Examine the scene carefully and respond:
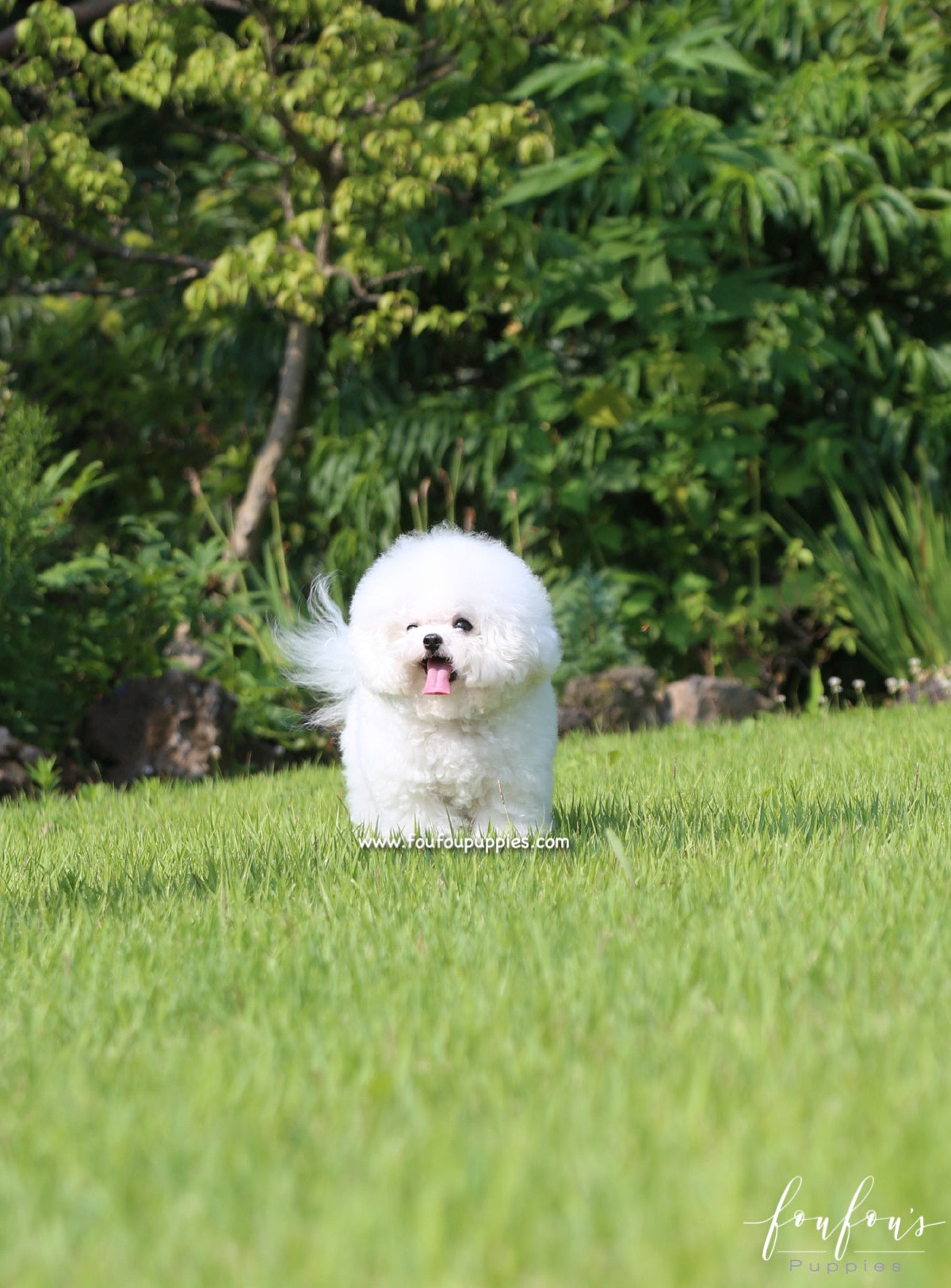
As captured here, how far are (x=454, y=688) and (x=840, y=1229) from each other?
2.07 metres

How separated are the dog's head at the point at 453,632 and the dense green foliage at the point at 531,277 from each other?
3.53 m

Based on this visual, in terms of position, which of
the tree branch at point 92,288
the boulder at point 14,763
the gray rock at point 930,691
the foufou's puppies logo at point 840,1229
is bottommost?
the foufou's puppies logo at point 840,1229

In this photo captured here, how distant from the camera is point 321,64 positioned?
286 inches

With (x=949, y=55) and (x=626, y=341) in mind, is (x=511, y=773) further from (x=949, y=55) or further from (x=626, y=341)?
(x=949, y=55)

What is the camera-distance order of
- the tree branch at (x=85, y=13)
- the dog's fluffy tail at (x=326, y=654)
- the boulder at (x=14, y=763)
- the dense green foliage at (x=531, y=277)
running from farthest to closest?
1. the tree branch at (x=85, y=13)
2. the dense green foliage at (x=531, y=277)
3. the boulder at (x=14, y=763)
4. the dog's fluffy tail at (x=326, y=654)

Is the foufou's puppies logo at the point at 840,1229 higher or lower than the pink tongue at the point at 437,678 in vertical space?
lower

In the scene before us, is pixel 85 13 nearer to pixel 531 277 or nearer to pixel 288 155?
pixel 288 155

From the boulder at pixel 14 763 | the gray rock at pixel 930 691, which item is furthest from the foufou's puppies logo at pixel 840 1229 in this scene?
the gray rock at pixel 930 691

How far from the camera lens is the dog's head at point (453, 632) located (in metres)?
3.42

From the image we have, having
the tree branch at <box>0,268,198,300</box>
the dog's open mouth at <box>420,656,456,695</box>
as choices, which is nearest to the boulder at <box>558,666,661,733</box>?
the tree branch at <box>0,268,198,300</box>

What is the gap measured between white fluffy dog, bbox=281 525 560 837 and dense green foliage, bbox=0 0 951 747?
11.4 feet

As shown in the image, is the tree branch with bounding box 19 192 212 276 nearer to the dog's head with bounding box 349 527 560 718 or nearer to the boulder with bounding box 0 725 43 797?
the boulder with bounding box 0 725 43 797

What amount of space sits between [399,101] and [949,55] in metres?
3.07

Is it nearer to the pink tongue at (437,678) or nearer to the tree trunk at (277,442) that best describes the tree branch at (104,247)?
the tree trunk at (277,442)
